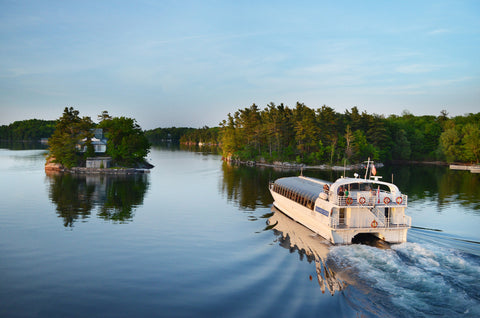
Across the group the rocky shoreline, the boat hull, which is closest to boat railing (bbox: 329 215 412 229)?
the boat hull

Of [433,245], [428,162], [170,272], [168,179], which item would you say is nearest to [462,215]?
[433,245]

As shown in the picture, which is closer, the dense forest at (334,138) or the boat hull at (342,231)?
the boat hull at (342,231)

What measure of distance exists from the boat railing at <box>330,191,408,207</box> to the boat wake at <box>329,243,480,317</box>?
328cm

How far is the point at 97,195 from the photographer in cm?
5034

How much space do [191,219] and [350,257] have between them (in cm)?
1813

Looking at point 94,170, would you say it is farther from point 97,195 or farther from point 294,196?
point 294,196

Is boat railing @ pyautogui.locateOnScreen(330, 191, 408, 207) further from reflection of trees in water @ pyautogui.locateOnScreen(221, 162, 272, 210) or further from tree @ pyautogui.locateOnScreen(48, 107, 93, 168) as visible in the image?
tree @ pyautogui.locateOnScreen(48, 107, 93, 168)

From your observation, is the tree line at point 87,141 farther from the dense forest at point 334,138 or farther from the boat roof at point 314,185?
the boat roof at point 314,185

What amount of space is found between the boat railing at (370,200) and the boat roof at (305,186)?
3.95 metres

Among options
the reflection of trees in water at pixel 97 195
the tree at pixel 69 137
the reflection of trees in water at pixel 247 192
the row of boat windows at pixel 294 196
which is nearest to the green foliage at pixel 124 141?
the tree at pixel 69 137

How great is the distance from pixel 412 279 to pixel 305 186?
1682cm

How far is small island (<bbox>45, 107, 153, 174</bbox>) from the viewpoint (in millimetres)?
80688

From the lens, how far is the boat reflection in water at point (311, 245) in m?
20.1

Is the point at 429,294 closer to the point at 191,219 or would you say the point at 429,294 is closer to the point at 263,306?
the point at 263,306
